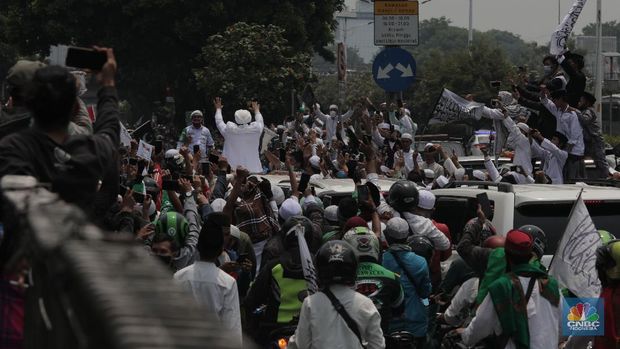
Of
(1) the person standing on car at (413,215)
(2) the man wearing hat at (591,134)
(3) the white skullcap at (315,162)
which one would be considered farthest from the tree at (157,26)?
(1) the person standing on car at (413,215)

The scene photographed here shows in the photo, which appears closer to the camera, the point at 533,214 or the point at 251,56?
the point at 533,214

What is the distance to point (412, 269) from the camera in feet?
27.8

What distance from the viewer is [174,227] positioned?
827 centimetres

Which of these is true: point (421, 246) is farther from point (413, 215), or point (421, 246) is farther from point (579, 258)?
point (579, 258)

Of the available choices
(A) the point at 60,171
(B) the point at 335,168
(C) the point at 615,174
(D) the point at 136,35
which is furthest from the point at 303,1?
(A) the point at 60,171

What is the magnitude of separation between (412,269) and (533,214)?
70.6 inches

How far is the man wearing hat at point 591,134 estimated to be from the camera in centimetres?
1620

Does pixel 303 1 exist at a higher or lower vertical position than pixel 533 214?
higher

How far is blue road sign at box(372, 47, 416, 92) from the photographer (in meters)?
19.0

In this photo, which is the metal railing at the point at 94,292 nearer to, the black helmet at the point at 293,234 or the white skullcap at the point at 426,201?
the black helmet at the point at 293,234

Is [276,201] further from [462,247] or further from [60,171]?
[60,171]

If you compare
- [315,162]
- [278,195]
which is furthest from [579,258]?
[315,162]

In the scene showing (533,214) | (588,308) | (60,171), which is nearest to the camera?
(60,171)

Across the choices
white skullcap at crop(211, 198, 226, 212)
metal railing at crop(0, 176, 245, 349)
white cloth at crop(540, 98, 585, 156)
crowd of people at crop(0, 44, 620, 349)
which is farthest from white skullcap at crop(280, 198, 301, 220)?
metal railing at crop(0, 176, 245, 349)
